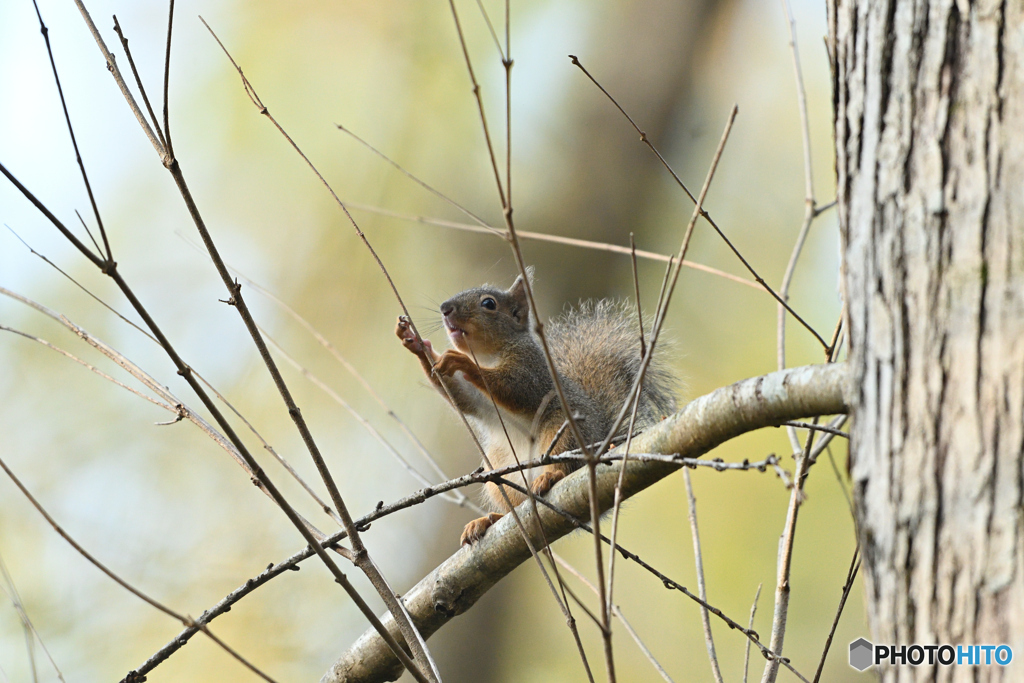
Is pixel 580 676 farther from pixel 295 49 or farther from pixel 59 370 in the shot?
pixel 295 49

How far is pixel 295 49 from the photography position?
19.2 feet

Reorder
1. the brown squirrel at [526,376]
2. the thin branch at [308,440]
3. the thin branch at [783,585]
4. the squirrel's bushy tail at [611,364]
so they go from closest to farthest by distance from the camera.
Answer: the thin branch at [308,440] < the thin branch at [783,585] < the brown squirrel at [526,376] < the squirrel's bushy tail at [611,364]

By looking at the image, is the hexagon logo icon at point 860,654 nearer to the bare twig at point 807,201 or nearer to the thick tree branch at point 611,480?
the thick tree branch at point 611,480

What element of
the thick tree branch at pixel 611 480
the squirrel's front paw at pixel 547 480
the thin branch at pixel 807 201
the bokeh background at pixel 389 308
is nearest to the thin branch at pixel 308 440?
the thick tree branch at pixel 611 480

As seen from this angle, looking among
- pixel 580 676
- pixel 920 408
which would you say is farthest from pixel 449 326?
pixel 580 676

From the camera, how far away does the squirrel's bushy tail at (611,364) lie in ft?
9.86

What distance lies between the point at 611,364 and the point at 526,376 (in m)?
0.38

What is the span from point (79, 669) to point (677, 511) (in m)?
4.10

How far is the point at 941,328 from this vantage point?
0.93m

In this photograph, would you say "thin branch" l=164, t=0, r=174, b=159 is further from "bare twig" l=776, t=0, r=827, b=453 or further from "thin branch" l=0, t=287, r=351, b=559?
"bare twig" l=776, t=0, r=827, b=453

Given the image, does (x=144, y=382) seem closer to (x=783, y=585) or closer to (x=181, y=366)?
(x=181, y=366)

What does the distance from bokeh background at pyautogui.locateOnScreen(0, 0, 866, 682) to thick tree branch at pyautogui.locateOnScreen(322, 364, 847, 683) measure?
8.33ft

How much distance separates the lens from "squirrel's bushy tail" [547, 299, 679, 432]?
301cm

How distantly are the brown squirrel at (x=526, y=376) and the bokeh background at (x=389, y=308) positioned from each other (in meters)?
1.53
